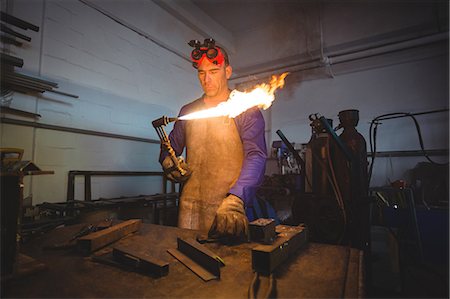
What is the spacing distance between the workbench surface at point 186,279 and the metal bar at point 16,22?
202 centimetres

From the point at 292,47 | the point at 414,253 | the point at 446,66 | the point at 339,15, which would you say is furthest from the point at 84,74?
the point at 446,66

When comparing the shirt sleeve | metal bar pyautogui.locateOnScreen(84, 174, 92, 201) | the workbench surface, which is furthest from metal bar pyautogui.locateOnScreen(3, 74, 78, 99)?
the shirt sleeve

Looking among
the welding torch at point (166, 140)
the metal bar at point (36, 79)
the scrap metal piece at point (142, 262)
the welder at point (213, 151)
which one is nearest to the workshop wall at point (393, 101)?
the welder at point (213, 151)

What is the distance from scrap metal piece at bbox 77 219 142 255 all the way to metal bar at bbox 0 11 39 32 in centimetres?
207

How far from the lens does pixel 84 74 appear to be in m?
2.66

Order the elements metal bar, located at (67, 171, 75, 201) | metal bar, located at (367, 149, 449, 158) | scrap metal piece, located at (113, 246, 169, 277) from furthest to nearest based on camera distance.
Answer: metal bar, located at (367, 149, 449, 158), metal bar, located at (67, 171, 75, 201), scrap metal piece, located at (113, 246, 169, 277)

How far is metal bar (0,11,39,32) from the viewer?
203cm

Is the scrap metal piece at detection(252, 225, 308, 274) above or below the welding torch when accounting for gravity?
below

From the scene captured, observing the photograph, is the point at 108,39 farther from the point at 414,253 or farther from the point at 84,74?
the point at 414,253

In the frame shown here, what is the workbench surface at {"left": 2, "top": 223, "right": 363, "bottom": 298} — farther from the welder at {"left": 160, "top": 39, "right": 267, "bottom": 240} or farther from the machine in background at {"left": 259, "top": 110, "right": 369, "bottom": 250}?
the machine in background at {"left": 259, "top": 110, "right": 369, "bottom": 250}

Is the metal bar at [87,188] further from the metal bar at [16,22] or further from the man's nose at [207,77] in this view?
the man's nose at [207,77]

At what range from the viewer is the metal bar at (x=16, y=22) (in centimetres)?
203

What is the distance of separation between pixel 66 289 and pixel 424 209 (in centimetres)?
367

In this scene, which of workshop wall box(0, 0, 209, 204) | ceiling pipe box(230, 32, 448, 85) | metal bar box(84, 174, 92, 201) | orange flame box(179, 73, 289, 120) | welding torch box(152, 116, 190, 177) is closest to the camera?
welding torch box(152, 116, 190, 177)
